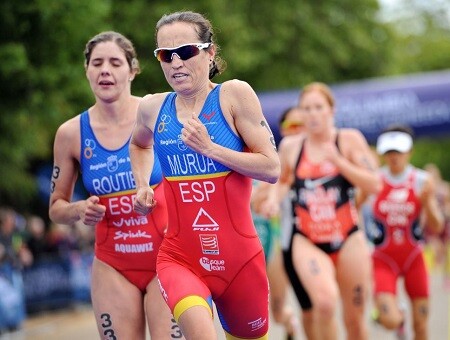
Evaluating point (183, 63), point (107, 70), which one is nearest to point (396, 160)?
point (107, 70)

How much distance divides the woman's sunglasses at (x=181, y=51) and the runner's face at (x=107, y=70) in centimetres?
101

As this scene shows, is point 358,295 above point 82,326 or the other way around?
the other way around

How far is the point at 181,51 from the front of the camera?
6547 millimetres

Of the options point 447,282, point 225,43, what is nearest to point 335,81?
point 225,43

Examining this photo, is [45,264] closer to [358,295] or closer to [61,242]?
[61,242]

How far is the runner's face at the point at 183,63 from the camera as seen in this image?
6578 millimetres

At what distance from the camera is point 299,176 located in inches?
408

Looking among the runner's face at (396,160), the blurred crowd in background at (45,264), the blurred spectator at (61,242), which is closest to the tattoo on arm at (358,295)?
the runner's face at (396,160)

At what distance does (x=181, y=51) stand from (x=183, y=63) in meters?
0.07

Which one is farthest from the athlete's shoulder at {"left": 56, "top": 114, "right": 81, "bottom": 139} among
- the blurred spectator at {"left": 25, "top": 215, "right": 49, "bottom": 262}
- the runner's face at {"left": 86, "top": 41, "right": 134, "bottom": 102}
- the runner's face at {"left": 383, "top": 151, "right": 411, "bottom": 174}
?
the blurred spectator at {"left": 25, "top": 215, "right": 49, "bottom": 262}

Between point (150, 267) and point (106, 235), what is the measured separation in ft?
1.26

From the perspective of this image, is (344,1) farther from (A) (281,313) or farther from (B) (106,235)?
(B) (106,235)

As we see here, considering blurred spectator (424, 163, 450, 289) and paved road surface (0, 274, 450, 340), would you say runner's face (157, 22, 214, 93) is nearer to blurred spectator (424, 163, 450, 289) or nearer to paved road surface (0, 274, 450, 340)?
paved road surface (0, 274, 450, 340)

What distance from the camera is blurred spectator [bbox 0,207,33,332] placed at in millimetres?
16984
